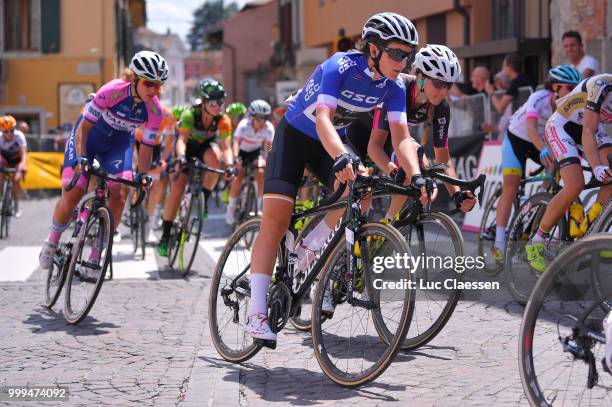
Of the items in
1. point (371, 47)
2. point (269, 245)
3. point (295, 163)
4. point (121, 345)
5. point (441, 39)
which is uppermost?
point (441, 39)

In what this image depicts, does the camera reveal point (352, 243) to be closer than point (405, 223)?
Yes

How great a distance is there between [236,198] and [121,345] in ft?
27.3

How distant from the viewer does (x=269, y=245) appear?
20.2 ft

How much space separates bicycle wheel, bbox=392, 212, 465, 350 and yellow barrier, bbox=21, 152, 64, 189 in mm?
21289

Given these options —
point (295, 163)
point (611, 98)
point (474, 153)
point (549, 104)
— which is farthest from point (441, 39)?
point (295, 163)

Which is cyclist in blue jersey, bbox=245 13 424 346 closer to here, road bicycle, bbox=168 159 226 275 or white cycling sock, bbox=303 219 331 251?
white cycling sock, bbox=303 219 331 251

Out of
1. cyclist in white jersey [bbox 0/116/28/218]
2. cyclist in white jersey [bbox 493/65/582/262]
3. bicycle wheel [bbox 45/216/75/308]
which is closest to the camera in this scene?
bicycle wheel [bbox 45/216/75/308]

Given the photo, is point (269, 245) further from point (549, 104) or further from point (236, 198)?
point (236, 198)

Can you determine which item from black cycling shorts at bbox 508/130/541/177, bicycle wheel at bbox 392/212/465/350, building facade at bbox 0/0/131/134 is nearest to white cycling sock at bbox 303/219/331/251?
bicycle wheel at bbox 392/212/465/350

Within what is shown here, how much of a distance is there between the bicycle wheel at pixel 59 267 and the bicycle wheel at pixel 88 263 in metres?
0.14

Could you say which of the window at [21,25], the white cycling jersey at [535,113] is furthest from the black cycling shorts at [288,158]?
the window at [21,25]

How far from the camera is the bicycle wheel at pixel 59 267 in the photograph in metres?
8.41

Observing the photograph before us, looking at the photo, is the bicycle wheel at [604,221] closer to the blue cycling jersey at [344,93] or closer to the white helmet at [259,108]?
the blue cycling jersey at [344,93]

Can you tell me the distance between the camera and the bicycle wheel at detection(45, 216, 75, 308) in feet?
27.6
